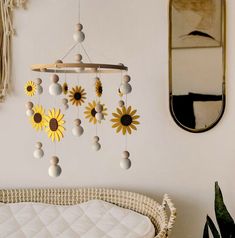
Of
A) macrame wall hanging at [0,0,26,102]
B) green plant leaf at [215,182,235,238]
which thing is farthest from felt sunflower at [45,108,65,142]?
green plant leaf at [215,182,235,238]

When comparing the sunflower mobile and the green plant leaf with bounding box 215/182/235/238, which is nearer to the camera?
the sunflower mobile

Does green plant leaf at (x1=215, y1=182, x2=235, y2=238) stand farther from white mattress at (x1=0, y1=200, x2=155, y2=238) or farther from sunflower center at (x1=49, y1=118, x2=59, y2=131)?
sunflower center at (x1=49, y1=118, x2=59, y2=131)

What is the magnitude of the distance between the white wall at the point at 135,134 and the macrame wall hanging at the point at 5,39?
4 cm

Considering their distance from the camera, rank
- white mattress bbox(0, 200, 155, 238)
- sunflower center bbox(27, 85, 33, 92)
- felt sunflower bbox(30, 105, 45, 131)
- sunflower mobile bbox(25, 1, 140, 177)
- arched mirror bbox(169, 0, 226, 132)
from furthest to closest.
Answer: arched mirror bbox(169, 0, 226, 132) → white mattress bbox(0, 200, 155, 238) → sunflower center bbox(27, 85, 33, 92) → felt sunflower bbox(30, 105, 45, 131) → sunflower mobile bbox(25, 1, 140, 177)

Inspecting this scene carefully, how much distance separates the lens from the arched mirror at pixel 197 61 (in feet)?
7.02

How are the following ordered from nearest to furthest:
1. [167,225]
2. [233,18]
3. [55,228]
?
[167,225] → [55,228] → [233,18]

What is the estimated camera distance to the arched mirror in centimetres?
214

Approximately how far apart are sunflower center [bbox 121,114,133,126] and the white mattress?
518 millimetres

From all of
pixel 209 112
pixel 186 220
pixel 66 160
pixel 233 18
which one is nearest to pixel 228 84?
pixel 209 112

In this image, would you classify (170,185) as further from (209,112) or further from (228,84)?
Answer: (228,84)

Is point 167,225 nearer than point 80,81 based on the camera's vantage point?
Yes

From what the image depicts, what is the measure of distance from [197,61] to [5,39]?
101 centimetres

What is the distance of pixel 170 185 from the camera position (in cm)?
225

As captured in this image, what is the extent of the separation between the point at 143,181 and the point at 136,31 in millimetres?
797
